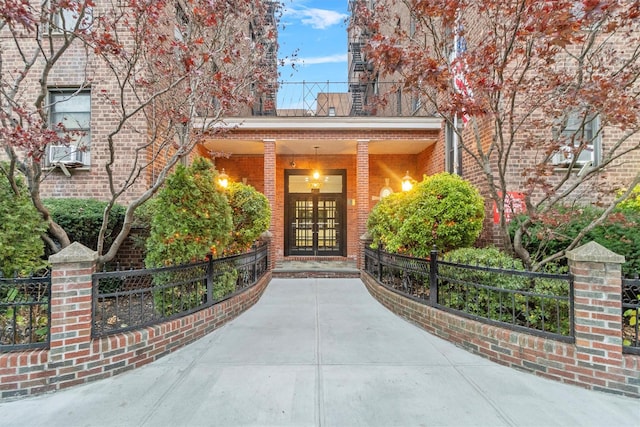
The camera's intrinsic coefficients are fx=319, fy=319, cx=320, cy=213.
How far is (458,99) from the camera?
13.3 feet

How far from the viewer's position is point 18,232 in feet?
12.1

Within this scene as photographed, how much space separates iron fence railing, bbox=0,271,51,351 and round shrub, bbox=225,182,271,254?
3.57 meters

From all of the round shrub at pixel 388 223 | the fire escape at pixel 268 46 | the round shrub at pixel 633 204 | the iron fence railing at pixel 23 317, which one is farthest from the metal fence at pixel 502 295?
the fire escape at pixel 268 46

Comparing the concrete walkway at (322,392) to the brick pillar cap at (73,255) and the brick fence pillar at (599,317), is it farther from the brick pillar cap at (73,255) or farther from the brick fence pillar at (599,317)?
the brick pillar cap at (73,255)

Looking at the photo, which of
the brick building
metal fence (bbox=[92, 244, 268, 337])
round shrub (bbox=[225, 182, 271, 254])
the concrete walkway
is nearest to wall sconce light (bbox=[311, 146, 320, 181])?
the brick building

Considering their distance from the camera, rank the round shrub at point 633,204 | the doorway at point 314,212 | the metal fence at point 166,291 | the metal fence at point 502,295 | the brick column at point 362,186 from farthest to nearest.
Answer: the doorway at point 314,212 → the brick column at point 362,186 → the round shrub at point 633,204 → the metal fence at point 166,291 → the metal fence at point 502,295

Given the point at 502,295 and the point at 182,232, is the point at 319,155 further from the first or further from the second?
the point at 502,295

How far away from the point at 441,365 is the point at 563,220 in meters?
3.02

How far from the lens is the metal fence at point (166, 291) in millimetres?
3557

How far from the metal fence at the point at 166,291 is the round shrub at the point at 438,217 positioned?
301 cm

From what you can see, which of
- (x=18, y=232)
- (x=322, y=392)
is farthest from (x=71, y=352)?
(x=322, y=392)

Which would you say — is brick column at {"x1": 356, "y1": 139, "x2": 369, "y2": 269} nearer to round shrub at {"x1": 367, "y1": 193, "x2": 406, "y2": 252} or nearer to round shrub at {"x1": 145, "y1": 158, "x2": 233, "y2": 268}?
round shrub at {"x1": 367, "y1": 193, "x2": 406, "y2": 252}

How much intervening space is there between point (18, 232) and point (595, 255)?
6133 millimetres

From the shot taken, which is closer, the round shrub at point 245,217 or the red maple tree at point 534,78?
the red maple tree at point 534,78
